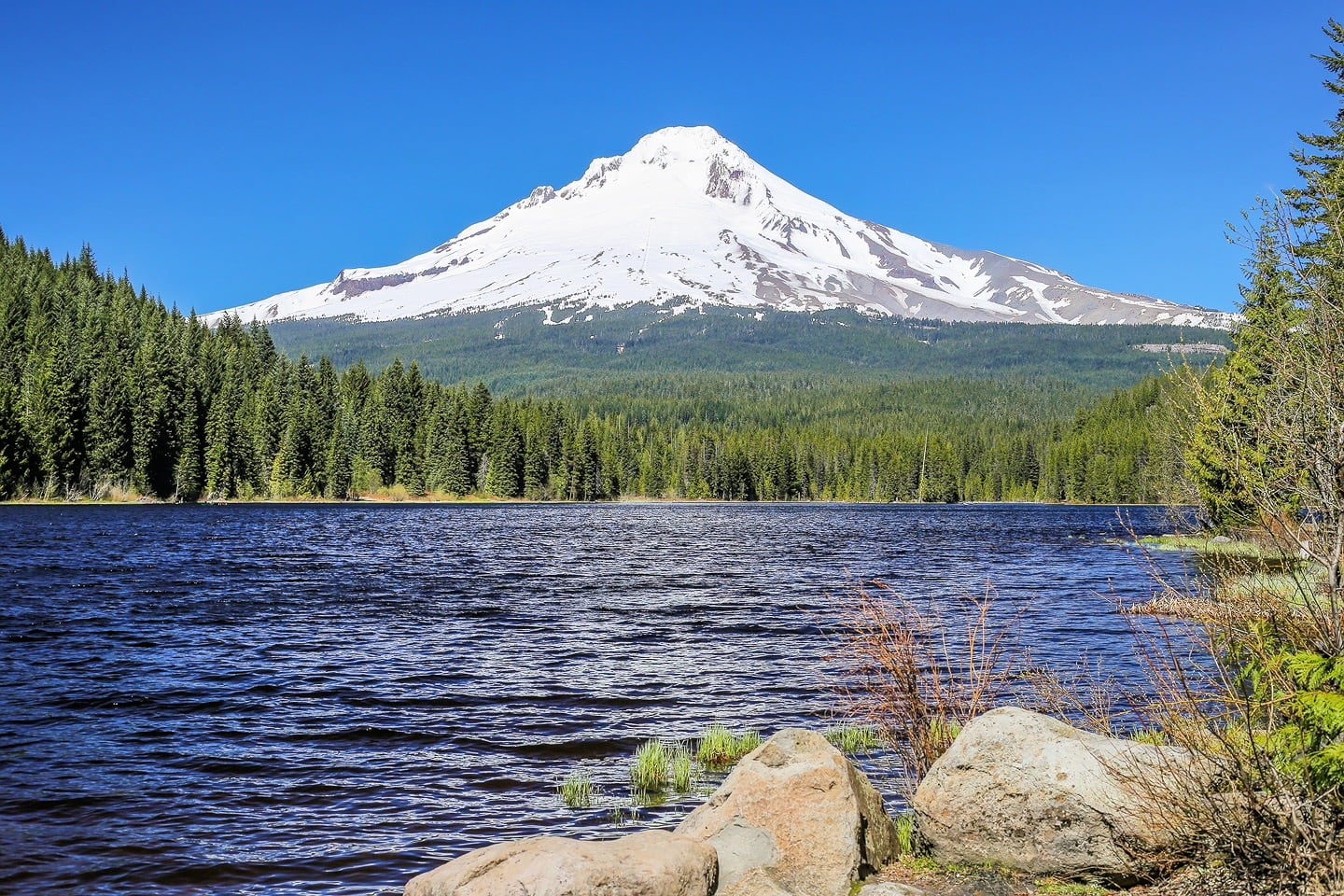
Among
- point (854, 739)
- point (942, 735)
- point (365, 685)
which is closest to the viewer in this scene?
point (942, 735)

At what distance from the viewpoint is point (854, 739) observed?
16688 mm

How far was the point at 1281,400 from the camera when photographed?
8.73 m

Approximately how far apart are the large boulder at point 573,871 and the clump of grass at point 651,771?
231 inches

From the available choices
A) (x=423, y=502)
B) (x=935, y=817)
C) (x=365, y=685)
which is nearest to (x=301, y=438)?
(x=423, y=502)

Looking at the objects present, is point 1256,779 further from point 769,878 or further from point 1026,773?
point 769,878

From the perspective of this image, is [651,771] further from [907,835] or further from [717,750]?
[907,835]

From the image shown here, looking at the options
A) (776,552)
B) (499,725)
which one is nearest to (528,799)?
(499,725)

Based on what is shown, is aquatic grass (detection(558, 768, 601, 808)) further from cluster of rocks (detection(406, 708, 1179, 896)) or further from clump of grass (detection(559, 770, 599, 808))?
cluster of rocks (detection(406, 708, 1179, 896))

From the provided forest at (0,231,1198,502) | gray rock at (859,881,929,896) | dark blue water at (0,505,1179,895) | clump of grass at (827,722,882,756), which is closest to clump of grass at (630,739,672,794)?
dark blue water at (0,505,1179,895)

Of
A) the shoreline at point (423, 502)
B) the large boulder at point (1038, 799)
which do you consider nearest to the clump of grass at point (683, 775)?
the large boulder at point (1038, 799)

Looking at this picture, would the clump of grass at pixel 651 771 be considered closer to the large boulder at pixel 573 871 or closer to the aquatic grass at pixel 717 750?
the aquatic grass at pixel 717 750

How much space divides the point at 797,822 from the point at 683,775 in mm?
4745

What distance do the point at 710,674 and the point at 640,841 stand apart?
14609mm

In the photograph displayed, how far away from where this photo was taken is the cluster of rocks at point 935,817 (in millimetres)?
8930
